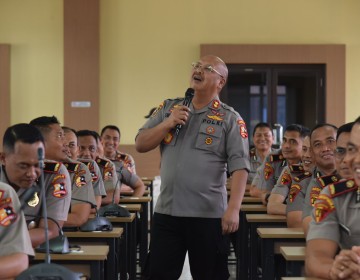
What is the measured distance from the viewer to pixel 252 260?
4.39 m

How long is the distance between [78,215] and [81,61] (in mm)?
5768

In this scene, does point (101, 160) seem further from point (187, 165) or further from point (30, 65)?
point (30, 65)

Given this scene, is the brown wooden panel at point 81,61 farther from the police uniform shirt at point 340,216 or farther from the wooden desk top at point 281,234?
the police uniform shirt at point 340,216

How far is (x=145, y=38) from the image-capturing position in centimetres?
953

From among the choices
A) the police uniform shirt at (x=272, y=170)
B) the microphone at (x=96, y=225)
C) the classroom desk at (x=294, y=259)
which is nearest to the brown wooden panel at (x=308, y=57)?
the police uniform shirt at (x=272, y=170)

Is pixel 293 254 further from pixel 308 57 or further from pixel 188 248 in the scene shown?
pixel 308 57

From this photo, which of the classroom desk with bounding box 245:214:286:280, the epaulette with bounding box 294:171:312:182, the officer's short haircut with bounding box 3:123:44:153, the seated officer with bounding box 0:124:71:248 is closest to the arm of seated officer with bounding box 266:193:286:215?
the classroom desk with bounding box 245:214:286:280

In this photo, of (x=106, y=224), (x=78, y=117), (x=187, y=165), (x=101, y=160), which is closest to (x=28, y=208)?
(x=106, y=224)

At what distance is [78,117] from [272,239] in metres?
6.14

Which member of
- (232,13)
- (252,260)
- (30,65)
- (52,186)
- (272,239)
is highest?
(232,13)

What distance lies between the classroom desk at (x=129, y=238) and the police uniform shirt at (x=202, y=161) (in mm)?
984

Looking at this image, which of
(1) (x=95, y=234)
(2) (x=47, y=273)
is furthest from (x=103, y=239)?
(2) (x=47, y=273)

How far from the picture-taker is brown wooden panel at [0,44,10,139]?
9375mm

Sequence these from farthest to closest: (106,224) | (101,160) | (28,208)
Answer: (101,160)
(106,224)
(28,208)
